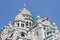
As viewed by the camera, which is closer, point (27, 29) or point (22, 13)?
point (27, 29)

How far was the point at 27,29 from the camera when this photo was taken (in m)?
77.3

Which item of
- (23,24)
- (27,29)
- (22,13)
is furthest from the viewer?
(22,13)

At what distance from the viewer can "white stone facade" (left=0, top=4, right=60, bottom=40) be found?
70.5 meters

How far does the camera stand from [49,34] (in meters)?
64.9

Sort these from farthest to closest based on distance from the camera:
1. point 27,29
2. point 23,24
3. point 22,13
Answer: point 22,13 → point 23,24 → point 27,29

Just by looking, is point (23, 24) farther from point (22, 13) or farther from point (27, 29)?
point (22, 13)

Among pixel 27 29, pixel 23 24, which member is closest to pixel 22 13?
pixel 23 24

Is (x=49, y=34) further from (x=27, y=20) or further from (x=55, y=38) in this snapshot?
(x=27, y=20)

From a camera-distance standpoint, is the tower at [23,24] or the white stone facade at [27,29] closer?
the white stone facade at [27,29]

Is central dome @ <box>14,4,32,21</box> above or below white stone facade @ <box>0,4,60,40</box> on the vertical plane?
above

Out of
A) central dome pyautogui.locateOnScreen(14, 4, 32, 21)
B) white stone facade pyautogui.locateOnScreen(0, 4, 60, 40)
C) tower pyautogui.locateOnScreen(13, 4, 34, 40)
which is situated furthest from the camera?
central dome pyautogui.locateOnScreen(14, 4, 32, 21)

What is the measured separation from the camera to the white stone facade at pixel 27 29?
70500 mm

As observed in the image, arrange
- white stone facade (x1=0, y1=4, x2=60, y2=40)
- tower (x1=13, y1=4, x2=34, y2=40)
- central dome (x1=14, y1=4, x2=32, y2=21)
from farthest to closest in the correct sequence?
1. central dome (x1=14, y1=4, x2=32, y2=21)
2. tower (x1=13, y1=4, x2=34, y2=40)
3. white stone facade (x1=0, y1=4, x2=60, y2=40)

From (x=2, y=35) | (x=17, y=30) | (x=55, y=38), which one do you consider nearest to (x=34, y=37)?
(x=17, y=30)
